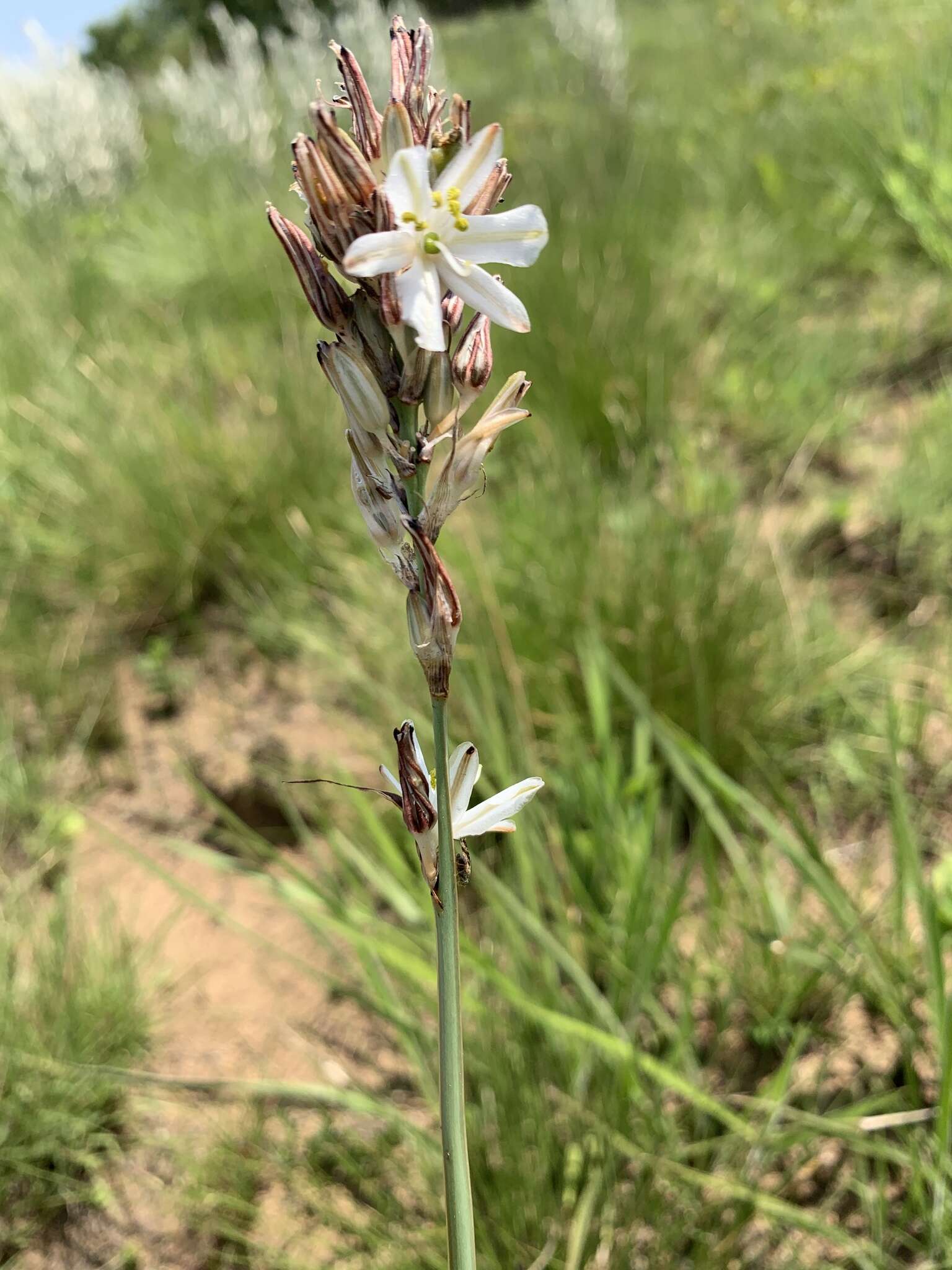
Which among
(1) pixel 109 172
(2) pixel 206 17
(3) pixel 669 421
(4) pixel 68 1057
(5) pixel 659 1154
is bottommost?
(5) pixel 659 1154

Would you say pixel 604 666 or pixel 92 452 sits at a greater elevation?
pixel 92 452

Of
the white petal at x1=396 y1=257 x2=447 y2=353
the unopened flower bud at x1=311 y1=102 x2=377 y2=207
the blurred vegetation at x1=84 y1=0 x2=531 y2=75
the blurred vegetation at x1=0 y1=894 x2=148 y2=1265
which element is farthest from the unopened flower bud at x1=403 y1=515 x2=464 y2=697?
the blurred vegetation at x1=84 y1=0 x2=531 y2=75

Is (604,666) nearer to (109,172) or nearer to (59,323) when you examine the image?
(59,323)

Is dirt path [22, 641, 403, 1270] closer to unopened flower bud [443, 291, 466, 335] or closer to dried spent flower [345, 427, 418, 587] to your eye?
dried spent flower [345, 427, 418, 587]

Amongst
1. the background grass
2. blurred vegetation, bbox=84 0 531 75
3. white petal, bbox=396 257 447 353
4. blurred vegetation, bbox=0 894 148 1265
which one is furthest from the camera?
blurred vegetation, bbox=84 0 531 75

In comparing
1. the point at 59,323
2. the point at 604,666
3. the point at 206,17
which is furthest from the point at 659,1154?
the point at 206,17

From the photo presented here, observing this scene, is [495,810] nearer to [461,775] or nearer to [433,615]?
[461,775]

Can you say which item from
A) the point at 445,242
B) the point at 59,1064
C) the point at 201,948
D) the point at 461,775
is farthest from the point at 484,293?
the point at 201,948
